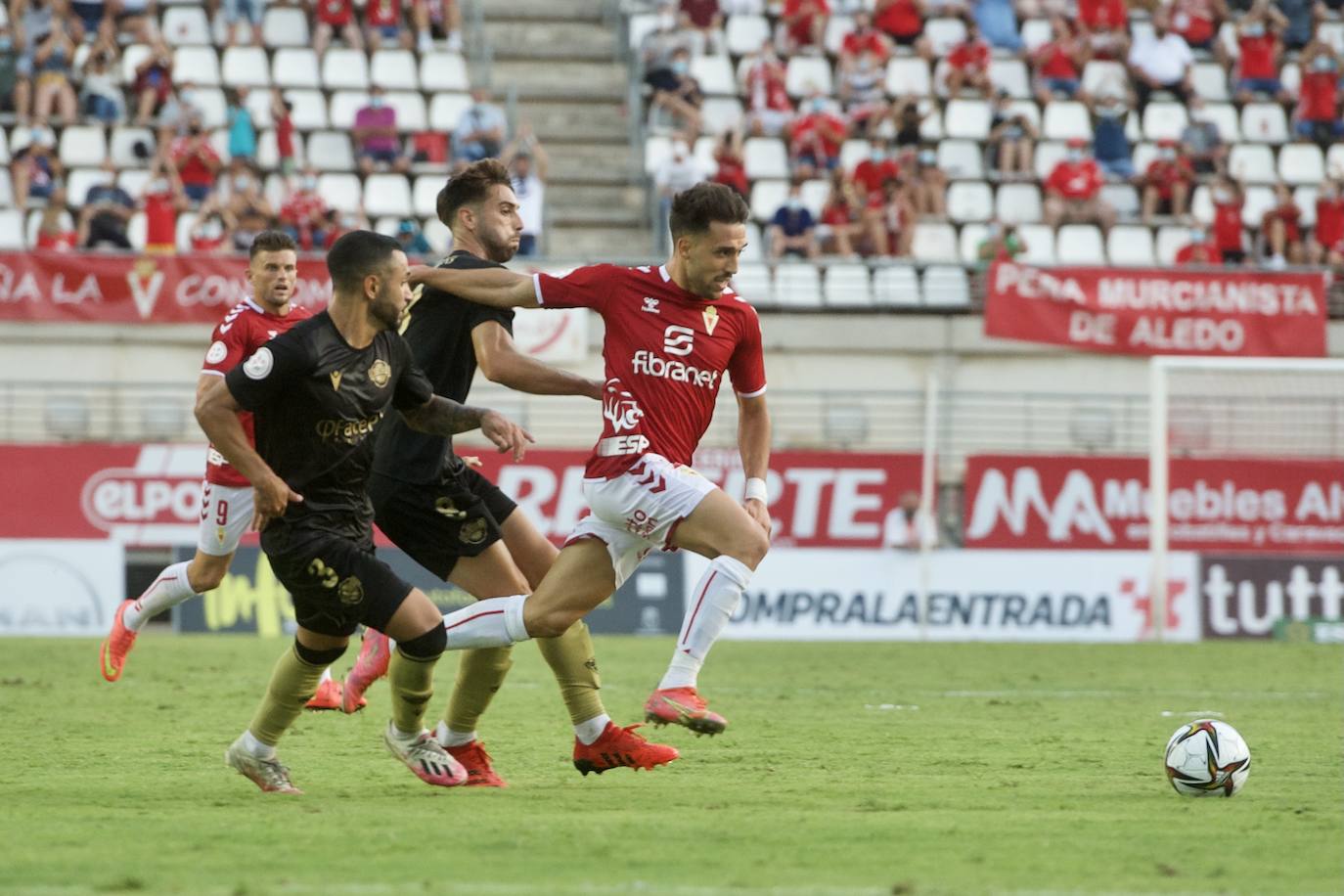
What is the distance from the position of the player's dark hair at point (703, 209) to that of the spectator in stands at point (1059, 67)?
19.4 m

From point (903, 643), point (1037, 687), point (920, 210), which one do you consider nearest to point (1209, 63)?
point (920, 210)

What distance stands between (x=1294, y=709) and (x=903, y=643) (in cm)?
686

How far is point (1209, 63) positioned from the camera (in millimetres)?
27375

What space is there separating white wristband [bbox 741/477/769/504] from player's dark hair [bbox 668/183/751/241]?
3.63 ft

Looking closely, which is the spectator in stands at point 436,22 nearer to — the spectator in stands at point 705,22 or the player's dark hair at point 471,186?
the spectator in stands at point 705,22

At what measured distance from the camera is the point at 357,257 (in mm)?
6938

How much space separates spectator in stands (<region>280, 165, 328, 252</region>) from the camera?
72.3 feet

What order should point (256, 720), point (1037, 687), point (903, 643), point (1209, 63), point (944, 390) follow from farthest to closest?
point (1209, 63), point (944, 390), point (903, 643), point (1037, 687), point (256, 720)

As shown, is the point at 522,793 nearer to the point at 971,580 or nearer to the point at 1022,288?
the point at 971,580

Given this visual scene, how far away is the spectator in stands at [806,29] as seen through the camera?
2606 centimetres

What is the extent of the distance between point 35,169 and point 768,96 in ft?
30.7

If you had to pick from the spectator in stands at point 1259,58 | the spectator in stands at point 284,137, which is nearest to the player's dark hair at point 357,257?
the spectator in stands at point 284,137

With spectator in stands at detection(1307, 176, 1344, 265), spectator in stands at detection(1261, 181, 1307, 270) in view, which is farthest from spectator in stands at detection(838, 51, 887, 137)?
spectator in stands at detection(1307, 176, 1344, 265)

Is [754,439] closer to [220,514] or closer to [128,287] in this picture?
[220,514]
